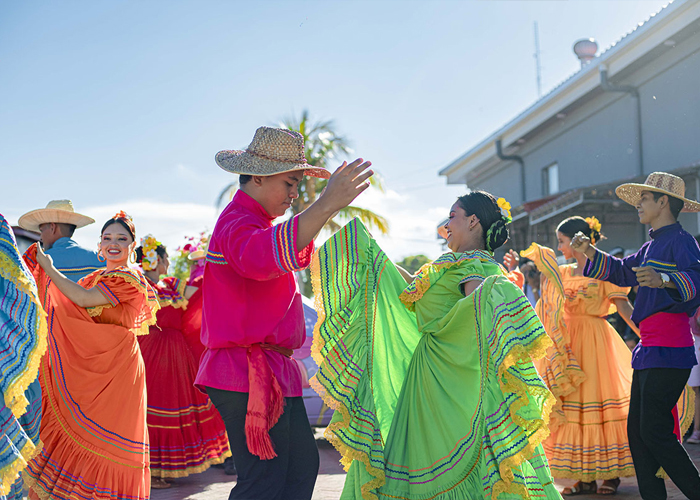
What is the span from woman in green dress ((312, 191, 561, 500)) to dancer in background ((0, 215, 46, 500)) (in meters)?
1.25

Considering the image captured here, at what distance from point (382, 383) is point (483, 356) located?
23.0 inches

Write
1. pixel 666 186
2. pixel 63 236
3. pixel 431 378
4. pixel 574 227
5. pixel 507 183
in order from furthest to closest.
→ pixel 507 183, pixel 574 227, pixel 63 236, pixel 666 186, pixel 431 378

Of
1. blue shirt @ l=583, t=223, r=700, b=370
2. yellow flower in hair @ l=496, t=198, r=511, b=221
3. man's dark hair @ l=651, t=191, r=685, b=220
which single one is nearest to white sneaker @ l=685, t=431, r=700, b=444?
blue shirt @ l=583, t=223, r=700, b=370

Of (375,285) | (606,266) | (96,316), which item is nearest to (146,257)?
(96,316)

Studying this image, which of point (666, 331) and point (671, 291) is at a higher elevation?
point (671, 291)

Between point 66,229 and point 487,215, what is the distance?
3462 mm

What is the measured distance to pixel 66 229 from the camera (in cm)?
556

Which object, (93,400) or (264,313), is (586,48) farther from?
(264,313)

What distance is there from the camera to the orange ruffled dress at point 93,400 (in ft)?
14.5

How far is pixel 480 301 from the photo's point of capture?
3469mm

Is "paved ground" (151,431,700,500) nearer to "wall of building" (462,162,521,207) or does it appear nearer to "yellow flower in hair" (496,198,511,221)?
"yellow flower in hair" (496,198,511,221)

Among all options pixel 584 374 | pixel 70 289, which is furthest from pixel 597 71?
pixel 70 289

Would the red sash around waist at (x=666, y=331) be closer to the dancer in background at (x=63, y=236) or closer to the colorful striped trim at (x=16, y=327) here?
the colorful striped trim at (x=16, y=327)

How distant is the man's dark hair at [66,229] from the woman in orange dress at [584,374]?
3817mm
